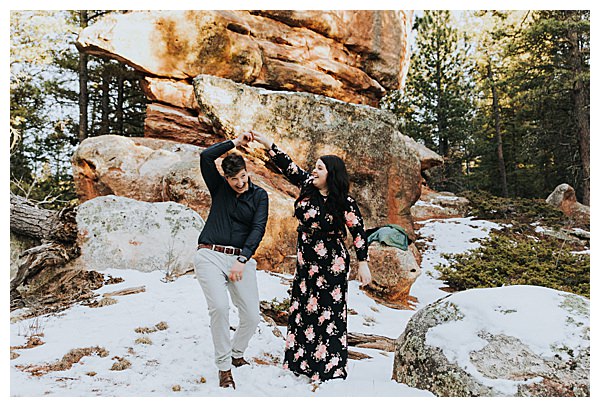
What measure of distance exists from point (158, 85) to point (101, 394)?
9.02m

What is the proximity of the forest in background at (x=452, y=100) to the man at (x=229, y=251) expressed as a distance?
25.6 ft

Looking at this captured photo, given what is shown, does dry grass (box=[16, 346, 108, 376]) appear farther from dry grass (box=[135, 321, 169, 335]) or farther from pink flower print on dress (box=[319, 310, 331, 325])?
pink flower print on dress (box=[319, 310, 331, 325])

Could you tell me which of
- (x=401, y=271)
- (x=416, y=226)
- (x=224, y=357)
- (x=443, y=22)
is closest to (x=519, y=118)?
(x=443, y=22)

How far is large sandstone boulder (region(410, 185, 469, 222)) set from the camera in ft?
49.2

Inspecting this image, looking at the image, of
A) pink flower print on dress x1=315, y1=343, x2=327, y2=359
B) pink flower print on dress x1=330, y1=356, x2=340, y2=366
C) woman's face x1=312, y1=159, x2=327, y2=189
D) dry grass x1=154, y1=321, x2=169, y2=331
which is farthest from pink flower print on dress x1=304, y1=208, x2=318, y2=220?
dry grass x1=154, y1=321, x2=169, y2=331

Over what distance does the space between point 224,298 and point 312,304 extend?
31.8 inches

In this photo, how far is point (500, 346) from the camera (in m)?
3.08

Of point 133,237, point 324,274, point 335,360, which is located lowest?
point 335,360

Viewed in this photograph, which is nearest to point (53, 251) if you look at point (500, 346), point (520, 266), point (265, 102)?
point (265, 102)

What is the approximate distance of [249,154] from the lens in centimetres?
879

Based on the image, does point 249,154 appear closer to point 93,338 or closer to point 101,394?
point 93,338

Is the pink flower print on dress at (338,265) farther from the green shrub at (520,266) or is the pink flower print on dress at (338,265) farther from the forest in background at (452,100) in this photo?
the forest in background at (452,100)

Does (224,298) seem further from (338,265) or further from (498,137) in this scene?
(498,137)
